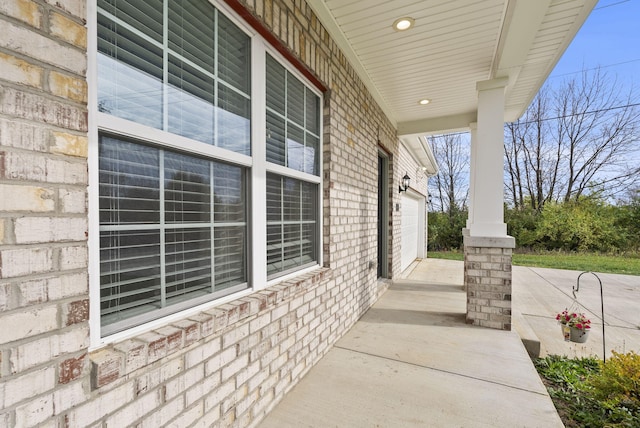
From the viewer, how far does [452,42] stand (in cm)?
309

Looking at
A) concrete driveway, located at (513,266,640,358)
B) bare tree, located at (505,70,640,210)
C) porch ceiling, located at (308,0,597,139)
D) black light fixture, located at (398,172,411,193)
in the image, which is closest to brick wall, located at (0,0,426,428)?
porch ceiling, located at (308,0,597,139)

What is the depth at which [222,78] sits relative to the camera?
1.74m

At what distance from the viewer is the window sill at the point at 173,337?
1059mm

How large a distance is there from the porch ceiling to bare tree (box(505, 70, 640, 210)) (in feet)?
44.8

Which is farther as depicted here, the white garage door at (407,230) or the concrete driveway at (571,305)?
the white garage door at (407,230)

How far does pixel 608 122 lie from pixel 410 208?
526 inches

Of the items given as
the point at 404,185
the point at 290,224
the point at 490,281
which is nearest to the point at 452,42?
the point at 290,224

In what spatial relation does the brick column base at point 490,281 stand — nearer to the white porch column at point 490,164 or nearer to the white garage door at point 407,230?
the white porch column at point 490,164

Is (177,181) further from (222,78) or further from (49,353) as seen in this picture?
(49,353)

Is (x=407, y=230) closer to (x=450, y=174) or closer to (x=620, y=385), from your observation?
(x=620, y=385)

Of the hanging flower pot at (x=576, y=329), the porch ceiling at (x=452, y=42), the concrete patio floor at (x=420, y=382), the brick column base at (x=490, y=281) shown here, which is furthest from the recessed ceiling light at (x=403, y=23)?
the hanging flower pot at (x=576, y=329)

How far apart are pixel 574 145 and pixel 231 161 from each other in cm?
1894

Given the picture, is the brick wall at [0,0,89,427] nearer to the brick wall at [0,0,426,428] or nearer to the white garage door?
the brick wall at [0,0,426,428]

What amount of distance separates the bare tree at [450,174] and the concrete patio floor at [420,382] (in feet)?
47.5
